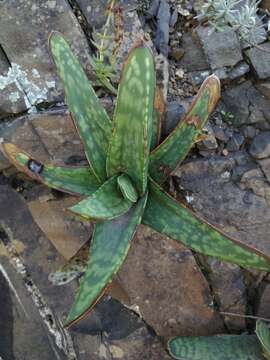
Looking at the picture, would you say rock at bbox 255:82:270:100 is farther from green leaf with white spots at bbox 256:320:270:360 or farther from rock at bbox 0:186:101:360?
rock at bbox 0:186:101:360

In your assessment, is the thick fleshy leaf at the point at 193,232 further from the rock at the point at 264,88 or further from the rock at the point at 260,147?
the rock at the point at 264,88

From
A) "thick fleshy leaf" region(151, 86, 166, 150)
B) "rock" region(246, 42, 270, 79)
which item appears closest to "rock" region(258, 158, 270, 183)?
"rock" region(246, 42, 270, 79)

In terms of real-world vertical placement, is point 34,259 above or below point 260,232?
above

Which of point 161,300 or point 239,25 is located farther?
point 161,300

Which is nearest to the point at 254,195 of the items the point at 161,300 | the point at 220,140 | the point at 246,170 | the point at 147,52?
the point at 246,170

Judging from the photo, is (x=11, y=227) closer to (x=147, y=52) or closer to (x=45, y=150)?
(x=45, y=150)

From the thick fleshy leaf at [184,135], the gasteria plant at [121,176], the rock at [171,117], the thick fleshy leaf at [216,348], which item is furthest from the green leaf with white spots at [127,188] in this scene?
the thick fleshy leaf at [216,348]
